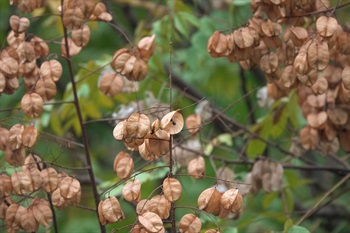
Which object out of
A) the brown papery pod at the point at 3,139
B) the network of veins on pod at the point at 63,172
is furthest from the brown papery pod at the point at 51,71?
the brown papery pod at the point at 3,139

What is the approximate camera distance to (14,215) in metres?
2.88

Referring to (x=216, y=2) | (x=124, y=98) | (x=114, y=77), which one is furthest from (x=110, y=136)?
(x=114, y=77)

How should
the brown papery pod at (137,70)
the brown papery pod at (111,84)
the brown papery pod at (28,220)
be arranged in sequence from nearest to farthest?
the brown papery pod at (28,220)
the brown papery pod at (137,70)
the brown papery pod at (111,84)

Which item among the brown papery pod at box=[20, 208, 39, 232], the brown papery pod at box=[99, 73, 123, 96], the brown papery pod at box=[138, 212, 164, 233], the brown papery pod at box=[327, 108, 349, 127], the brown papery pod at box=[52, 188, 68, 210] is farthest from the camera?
the brown papery pod at box=[327, 108, 349, 127]

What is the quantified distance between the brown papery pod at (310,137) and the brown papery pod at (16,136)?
3.89 ft

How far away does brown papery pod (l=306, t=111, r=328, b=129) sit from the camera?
3516mm

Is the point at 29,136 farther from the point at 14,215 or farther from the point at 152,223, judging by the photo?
the point at 152,223

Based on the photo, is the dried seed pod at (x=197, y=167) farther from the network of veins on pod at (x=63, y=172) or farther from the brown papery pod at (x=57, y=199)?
the brown papery pod at (x=57, y=199)

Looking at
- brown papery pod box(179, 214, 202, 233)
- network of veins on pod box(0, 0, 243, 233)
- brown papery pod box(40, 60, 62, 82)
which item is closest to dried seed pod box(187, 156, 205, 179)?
network of veins on pod box(0, 0, 243, 233)

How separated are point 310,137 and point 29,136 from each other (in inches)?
47.2

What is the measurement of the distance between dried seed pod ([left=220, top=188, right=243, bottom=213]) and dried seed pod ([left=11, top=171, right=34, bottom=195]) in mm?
639

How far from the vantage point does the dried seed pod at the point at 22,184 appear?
2871 millimetres

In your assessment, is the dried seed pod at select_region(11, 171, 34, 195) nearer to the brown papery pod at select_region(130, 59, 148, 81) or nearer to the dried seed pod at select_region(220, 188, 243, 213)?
the brown papery pod at select_region(130, 59, 148, 81)

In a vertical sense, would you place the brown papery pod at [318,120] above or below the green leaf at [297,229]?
above
